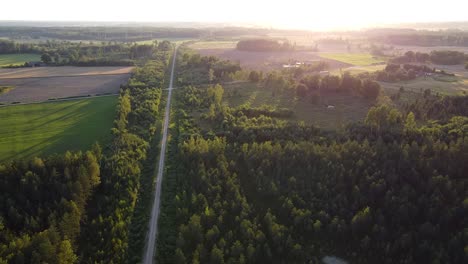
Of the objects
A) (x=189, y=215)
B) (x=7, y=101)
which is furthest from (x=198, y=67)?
(x=189, y=215)

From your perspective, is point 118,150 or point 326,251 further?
point 118,150

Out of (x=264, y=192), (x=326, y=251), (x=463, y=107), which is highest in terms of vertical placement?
(x=463, y=107)

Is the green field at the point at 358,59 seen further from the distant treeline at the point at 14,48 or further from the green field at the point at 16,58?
the distant treeline at the point at 14,48

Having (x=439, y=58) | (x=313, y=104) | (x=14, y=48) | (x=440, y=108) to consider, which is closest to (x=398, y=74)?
(x=440, y=108)

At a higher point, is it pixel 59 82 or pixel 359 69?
pixel 359 69

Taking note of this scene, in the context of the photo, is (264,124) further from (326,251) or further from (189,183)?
(326,251)

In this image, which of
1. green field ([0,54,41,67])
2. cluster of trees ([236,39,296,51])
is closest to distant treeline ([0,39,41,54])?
green field ([0,54,41,67])

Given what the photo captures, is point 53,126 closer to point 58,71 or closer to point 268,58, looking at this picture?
point 58,71
